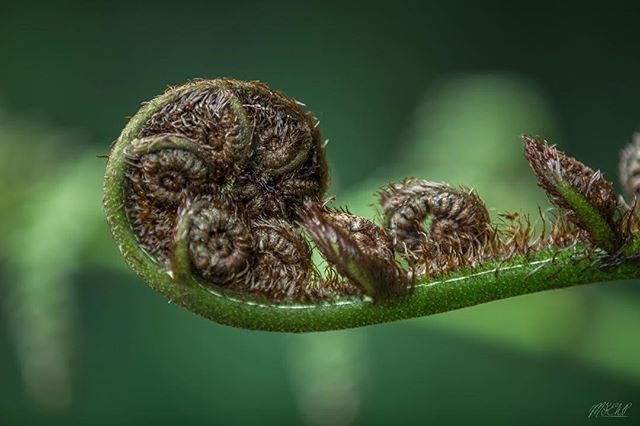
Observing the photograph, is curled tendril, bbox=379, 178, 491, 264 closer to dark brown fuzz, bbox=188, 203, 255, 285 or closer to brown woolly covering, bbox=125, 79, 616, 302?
brown woolly covering, bbox=125, 79, 616, 302

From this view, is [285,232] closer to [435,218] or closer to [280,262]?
[280,262]

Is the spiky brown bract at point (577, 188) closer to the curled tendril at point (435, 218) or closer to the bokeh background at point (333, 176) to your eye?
the curled tendril at point (435, 218)

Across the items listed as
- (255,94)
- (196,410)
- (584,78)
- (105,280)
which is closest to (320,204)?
(255,94)

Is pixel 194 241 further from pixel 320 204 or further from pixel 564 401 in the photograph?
pixel 564 401

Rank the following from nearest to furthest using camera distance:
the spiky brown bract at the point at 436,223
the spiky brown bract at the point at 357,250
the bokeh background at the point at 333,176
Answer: the spiky brown bract at the point at 357,250 < the spiky brown bract at the point at 436,223 < the bokeh background at the point at 333,176

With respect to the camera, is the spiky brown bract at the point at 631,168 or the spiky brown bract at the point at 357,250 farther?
the spiky brown bract at the point at 631,168

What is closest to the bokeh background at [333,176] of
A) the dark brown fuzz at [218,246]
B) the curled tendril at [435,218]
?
the curled tendril at [435,218]
